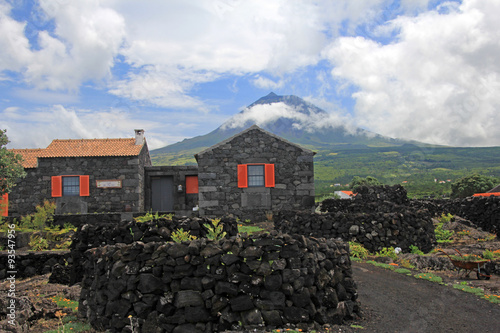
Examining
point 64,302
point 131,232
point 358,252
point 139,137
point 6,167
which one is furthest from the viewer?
point 139,137

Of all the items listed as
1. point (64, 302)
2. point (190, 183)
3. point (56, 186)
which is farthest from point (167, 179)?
point (64, 302)

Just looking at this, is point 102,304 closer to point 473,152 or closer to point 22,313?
point 22,313

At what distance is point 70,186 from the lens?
24.4 metres

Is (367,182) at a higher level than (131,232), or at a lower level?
higher

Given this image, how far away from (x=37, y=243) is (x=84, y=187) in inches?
454

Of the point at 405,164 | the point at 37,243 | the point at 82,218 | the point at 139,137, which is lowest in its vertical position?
the point at 37,243

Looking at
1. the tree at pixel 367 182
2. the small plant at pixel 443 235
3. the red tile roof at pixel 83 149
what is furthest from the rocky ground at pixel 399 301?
the tree at pixel 367 182

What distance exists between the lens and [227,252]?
6062mm

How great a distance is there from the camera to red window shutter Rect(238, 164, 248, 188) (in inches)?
852

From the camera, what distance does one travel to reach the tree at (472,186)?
51.2 meters

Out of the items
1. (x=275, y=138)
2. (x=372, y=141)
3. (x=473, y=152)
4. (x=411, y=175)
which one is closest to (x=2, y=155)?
(x=275, y=138)

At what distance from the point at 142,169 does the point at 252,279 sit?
21354 mm

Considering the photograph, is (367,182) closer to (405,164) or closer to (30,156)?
(30,156)

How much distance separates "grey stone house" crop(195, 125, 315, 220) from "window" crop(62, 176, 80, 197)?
8689mm
